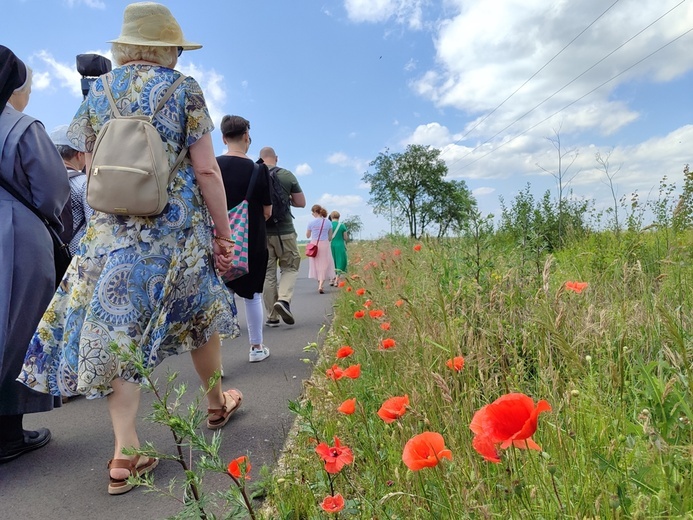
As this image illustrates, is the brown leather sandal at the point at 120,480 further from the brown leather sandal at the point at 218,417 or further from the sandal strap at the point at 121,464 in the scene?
the brown leather sandal at the point at 218,417

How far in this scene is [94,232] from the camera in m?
2.44

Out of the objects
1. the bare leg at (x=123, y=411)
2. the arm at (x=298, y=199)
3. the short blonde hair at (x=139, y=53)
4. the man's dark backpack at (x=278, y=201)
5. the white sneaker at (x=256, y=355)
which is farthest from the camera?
the arm at (x=298, y=199)

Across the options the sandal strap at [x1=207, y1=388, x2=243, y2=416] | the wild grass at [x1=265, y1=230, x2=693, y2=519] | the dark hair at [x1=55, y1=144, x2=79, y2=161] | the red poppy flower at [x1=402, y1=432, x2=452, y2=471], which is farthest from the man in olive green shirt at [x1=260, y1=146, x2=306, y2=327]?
the red poppy flower at [x1=402, y1=432, x2=452, y2=471]

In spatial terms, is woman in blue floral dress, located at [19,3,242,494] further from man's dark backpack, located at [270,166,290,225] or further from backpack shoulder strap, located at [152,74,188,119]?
man's dark backpack, located at [270,166,290,225]

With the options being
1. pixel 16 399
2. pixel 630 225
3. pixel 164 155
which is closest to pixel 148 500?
A: pixel 16 399

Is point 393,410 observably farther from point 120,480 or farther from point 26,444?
point 26,444

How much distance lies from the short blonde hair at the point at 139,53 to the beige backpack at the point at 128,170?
38cm

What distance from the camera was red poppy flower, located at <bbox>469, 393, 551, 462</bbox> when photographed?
87 centimetres

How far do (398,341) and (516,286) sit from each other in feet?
2.60

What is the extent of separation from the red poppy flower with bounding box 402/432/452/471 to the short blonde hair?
232 centimetres

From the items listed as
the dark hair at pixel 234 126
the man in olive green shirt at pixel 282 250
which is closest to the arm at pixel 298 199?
the man in olive green shirt at pixel 282 250

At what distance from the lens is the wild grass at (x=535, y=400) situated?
3.55 ft

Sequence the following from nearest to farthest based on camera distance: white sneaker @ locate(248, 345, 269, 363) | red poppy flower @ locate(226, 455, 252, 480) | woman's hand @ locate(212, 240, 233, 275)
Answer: red poppy flower @ locate(226, 455, 252, 480) < woman's hand @ locate(212, 240, 233, 275) < white sneaker @ locate(248, 345, 269, 363)

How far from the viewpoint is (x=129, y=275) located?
2369 mm
